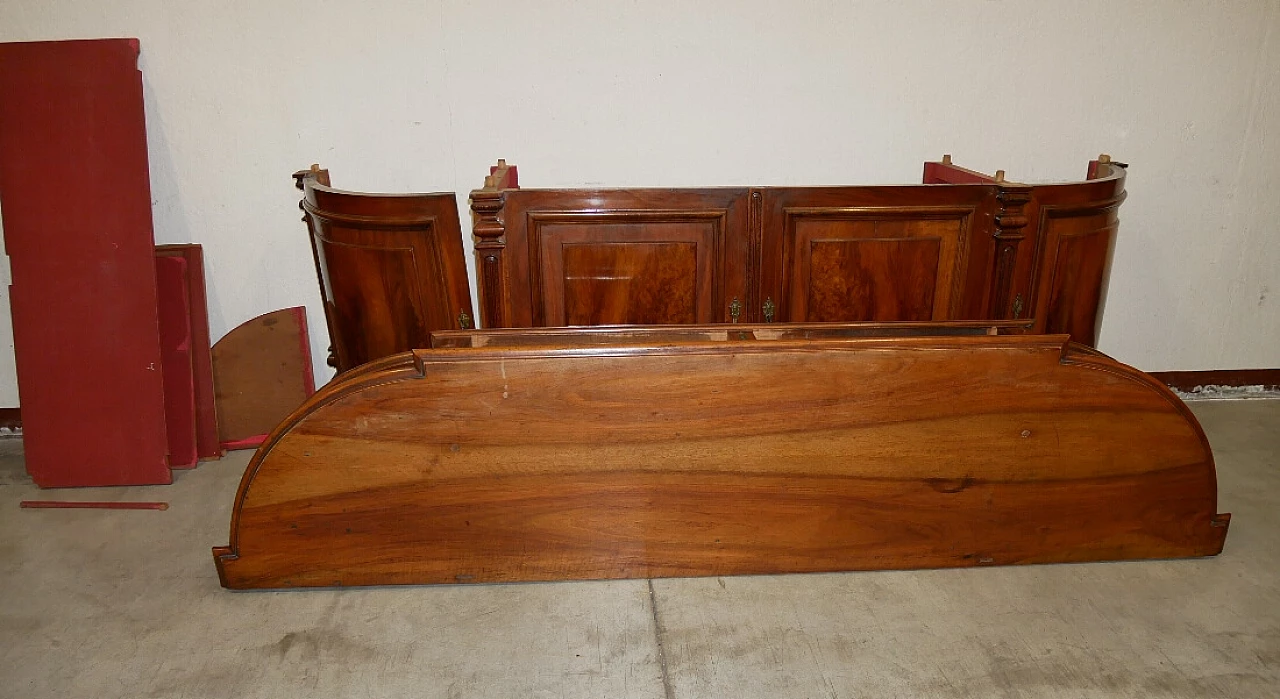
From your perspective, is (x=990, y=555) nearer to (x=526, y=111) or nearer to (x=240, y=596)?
(x=240, y=596)

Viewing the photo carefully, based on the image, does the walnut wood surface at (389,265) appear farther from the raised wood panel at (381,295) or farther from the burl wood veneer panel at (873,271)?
the burl wood veneer panel at (873,271)

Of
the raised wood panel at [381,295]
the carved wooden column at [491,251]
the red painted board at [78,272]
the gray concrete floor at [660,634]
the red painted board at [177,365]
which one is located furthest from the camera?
the red painted board at [177,365]

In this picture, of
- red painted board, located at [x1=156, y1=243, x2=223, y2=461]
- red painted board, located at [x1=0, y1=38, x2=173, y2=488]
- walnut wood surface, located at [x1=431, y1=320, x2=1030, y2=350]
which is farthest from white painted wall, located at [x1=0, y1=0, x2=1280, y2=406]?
walnut wood surface, located at [x1=431, y1=320, x2=1030, y2=350]

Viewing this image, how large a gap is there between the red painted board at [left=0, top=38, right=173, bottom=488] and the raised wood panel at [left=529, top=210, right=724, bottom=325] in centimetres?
129

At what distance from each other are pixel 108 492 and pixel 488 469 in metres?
1.46

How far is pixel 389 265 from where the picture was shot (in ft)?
8.34

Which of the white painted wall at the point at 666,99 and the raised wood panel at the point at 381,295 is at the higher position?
the white painted wall at the point at 666,99

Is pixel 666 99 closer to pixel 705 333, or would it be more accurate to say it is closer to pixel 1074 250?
pixel 705 333

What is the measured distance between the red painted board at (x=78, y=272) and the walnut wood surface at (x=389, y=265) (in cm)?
60

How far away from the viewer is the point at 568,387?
77.9 inches

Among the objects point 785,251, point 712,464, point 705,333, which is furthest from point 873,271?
point 712,464

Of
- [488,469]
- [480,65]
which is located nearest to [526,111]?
[480,65]

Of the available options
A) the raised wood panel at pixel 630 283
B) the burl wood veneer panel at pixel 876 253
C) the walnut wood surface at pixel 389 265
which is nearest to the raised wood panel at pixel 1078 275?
the burl wood veneer panel at pixel 876 253

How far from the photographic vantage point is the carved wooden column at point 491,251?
242 cm
